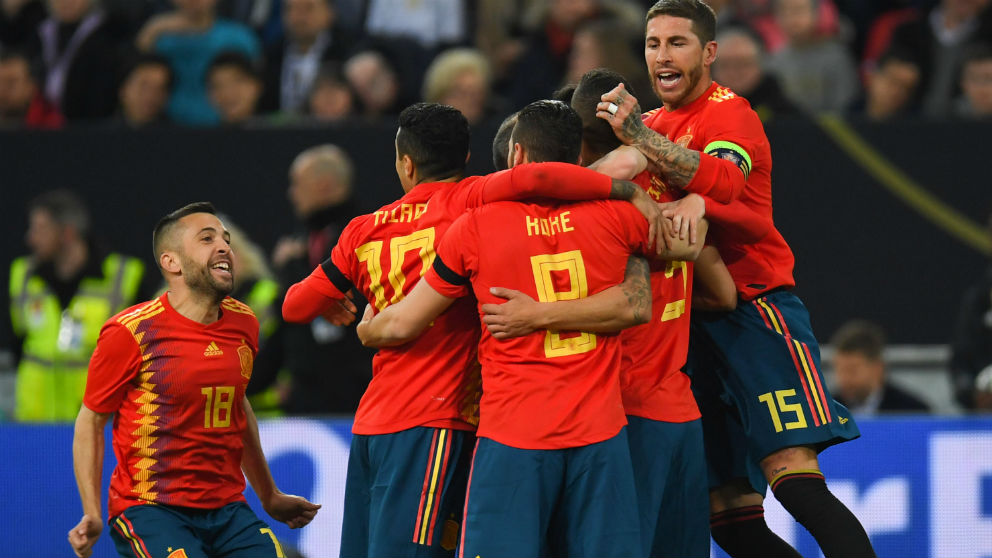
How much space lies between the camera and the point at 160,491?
5262mm

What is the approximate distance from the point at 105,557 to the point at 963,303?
17.6ft

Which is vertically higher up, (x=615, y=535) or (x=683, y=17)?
(x=683, y=17)

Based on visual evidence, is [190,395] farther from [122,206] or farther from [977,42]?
[977,42]

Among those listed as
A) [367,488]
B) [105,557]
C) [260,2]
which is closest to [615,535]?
[367,488]

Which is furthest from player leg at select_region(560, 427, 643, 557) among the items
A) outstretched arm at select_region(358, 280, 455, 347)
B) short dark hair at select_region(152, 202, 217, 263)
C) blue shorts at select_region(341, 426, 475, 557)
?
short dark hair at select_region(152, 202, 217, 263)

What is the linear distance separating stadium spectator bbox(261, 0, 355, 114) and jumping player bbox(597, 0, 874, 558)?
16.8ft

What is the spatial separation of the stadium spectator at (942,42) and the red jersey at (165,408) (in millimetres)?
6116

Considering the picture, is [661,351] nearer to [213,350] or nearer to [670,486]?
[670,486]

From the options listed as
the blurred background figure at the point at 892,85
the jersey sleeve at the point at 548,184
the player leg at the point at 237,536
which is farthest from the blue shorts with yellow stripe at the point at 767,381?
the blurred background figure at the point at 892,85

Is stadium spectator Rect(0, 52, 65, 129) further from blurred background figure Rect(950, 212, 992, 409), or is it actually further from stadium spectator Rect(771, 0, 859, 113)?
blurred background figure Rect(950, 212, 992, 409)

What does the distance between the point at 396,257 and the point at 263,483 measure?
3.81 feet

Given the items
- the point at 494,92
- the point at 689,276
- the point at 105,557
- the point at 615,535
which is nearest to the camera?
the point at 615,535

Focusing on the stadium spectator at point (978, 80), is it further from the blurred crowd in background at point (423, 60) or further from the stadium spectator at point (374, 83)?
the stadium spectator at point (374, 83)

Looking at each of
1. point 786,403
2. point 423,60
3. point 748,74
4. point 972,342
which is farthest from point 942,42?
point 786,403
